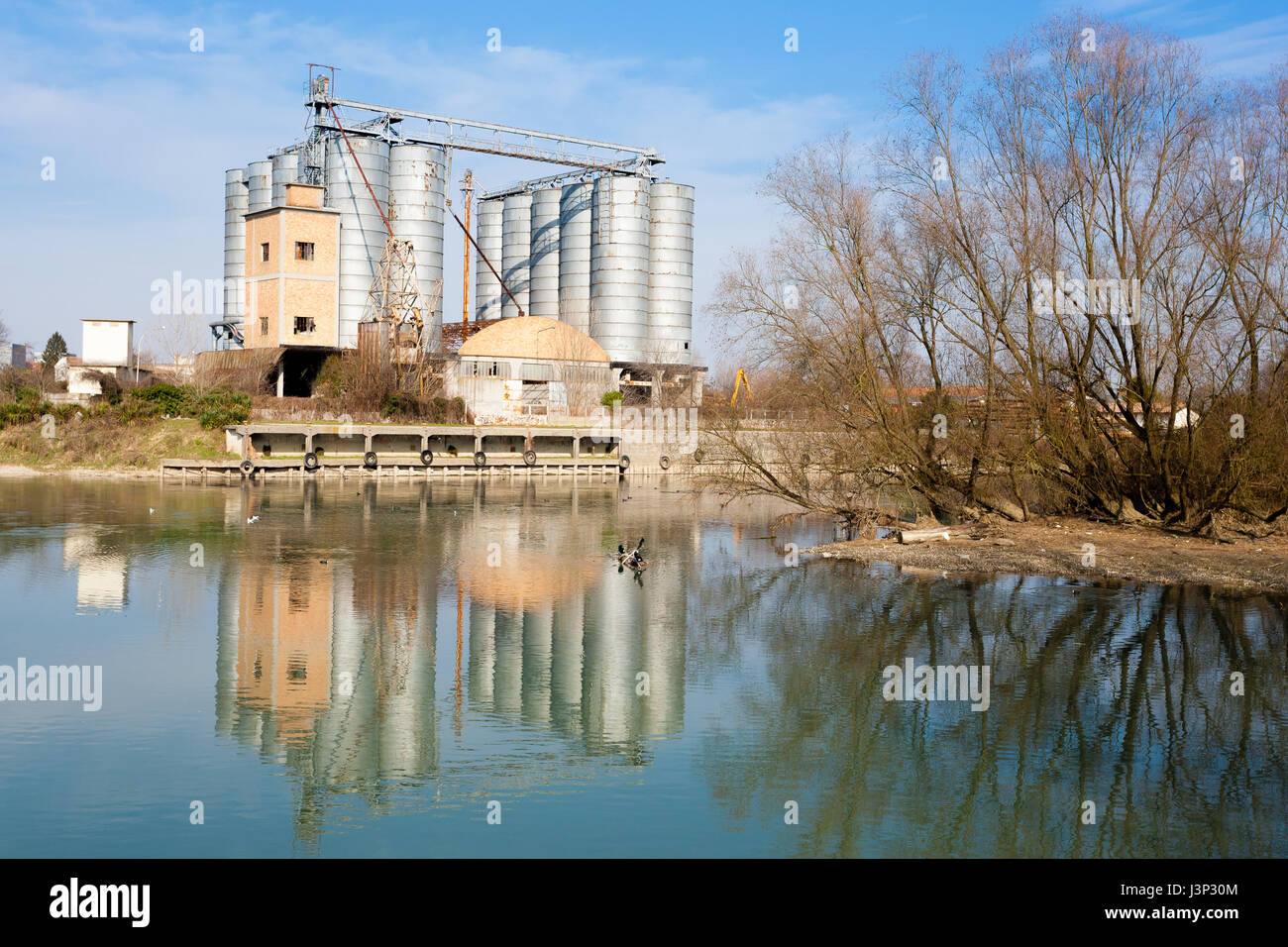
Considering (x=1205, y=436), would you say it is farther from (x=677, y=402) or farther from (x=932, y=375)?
(x=677, y=402)

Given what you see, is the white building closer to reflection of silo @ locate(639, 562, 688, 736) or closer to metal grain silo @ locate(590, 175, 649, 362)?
metal grain silo @ locate(590, 175, 649, 362)

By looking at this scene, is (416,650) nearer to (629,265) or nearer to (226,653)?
(226,653)

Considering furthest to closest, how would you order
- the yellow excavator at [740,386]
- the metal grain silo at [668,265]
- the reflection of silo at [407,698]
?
the metal grain silo at [668,265]
the yellow excavator at [740,386]
the reflection of silo at [407,698]

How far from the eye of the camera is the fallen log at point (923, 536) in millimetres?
30828

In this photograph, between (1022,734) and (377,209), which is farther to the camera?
(377,209)

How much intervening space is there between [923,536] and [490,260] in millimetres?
72344

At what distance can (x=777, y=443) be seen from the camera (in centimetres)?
3412

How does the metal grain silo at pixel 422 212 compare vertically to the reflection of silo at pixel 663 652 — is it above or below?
above

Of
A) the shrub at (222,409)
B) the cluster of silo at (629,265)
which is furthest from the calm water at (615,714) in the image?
the cluster of silo at (629,265)

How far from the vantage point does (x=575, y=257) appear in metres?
85.6

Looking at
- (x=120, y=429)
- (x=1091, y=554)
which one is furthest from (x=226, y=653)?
(x=120, y=429)

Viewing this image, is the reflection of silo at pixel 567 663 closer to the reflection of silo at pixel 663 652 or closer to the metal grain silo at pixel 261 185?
the reflection of silo at pixel 663 652

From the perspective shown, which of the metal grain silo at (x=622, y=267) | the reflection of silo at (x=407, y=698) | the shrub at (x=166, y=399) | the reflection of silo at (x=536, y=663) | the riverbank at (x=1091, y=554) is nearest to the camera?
the reflection of silo at (x=407, y=698)

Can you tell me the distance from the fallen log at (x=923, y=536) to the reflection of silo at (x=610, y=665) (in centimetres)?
993
